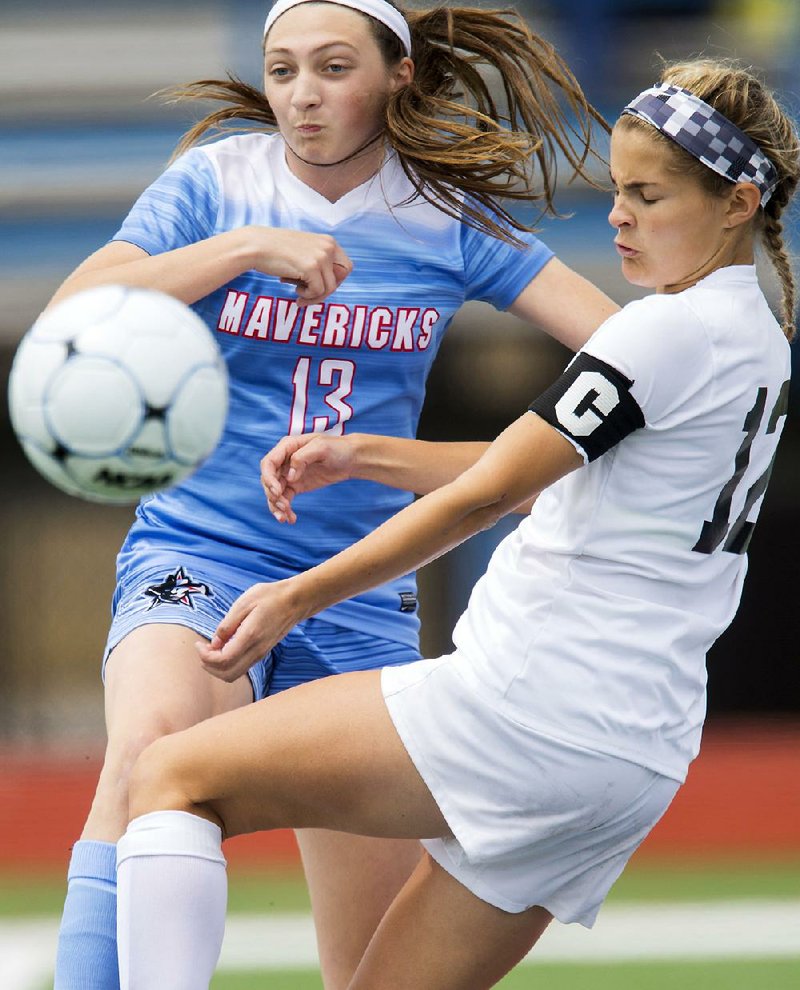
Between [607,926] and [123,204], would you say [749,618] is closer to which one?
[607,926]

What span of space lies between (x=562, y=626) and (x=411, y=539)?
0.23m

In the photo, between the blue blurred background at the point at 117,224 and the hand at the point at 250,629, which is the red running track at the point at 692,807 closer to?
the blue blurred background at the point at 117,224

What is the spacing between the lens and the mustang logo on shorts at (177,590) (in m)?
2.59

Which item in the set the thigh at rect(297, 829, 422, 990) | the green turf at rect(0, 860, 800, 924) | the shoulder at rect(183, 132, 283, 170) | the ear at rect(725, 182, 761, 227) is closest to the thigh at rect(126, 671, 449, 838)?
the thigh at rect(297, 829, 422, 990)

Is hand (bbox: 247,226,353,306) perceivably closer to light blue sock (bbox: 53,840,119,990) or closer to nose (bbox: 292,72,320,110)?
nose (bbox: 292,72,320,110)

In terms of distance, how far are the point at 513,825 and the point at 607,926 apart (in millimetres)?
2629

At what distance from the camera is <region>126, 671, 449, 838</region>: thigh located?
82.9 inches

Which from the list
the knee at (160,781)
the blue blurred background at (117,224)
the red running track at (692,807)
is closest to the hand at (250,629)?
the knee at (160,781)

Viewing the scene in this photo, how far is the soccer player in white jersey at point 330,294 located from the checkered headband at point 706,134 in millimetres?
585

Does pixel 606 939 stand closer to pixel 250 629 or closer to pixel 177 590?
pixel 177 590

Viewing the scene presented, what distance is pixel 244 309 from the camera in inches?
107

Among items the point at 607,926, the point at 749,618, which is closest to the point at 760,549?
the point at 749,618

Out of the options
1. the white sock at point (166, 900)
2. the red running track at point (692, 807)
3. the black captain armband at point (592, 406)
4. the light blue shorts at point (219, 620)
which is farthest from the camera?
the red running track at point (692, 807)

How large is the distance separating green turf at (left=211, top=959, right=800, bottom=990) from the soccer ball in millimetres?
2184
